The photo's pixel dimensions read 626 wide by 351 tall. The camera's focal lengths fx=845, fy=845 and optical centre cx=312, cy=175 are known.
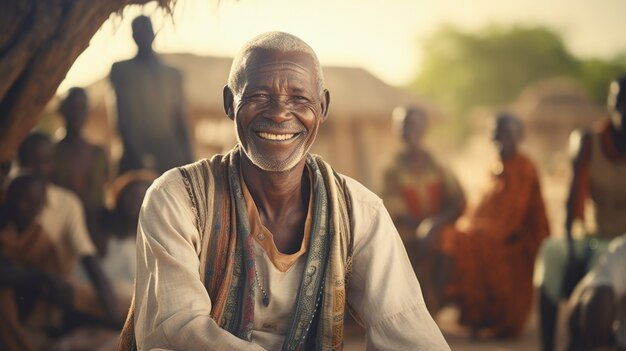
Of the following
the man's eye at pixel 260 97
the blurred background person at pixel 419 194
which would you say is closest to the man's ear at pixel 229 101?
the man's eye at pixel 260 97

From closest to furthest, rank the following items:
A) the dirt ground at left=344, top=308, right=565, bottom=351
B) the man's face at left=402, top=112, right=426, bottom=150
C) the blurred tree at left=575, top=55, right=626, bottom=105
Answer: the dirt ground at left=344, top=308, right=565, bottom=351, the man's face at left=402, top=112, right=426, bottom=150, the blurred tree at left=575, top=55, right=626, bottom=105

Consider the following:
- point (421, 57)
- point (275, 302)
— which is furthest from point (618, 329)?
point (421, 57)

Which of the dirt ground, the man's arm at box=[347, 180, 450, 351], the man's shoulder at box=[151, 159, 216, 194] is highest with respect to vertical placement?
the man's shoulder at box=[151, 159, 216, 194]

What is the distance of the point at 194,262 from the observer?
2668 mm

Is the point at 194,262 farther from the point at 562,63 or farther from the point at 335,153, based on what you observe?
the point at 562,63

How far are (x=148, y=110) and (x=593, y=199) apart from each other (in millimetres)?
3395

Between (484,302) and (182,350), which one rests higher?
(182,350)

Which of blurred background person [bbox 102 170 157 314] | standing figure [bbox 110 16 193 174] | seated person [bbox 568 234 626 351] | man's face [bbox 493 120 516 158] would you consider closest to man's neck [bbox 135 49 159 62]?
standing figure [bbox 110 16 193 174]

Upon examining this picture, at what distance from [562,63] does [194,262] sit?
128ft

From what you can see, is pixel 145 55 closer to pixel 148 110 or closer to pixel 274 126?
pixel 148 110

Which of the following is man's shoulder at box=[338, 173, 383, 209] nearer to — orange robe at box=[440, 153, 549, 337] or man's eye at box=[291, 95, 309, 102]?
man's eye at box=[291, 95, 309, 102]

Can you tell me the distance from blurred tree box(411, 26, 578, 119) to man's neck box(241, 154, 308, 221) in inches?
1449

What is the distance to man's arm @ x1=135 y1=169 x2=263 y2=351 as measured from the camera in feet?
8.39

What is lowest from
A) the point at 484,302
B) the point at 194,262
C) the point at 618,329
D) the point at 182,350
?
the point at 484,302
